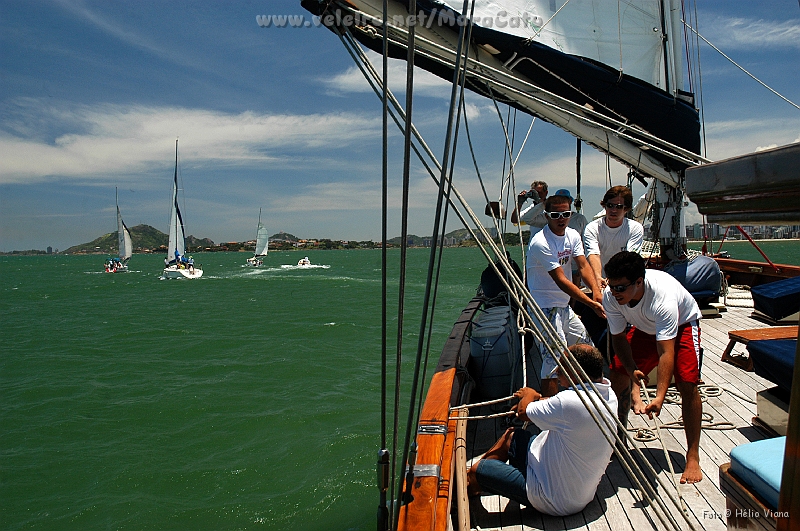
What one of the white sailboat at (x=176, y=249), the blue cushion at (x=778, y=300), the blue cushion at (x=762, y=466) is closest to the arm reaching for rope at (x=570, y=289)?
the blue cushion at (x=762, y=466)

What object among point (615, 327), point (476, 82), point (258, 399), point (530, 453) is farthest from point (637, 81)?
point (258, 399)

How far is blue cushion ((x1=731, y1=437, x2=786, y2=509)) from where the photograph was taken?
1219mm

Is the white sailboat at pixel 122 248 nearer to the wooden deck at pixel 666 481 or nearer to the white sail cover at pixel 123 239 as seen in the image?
the white sail cover at pixel 123 239

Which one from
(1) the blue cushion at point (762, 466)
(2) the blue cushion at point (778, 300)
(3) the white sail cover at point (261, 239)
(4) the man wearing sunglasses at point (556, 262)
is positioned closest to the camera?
(1) the blue cushion at point (762, 466)

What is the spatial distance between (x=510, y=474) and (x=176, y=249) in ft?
172

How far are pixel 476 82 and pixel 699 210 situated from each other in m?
4.72

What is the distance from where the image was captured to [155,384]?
31.0 feet

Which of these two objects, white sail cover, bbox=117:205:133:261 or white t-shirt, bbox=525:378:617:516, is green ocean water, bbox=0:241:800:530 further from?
white sail cover, bbox=117:205:133:261

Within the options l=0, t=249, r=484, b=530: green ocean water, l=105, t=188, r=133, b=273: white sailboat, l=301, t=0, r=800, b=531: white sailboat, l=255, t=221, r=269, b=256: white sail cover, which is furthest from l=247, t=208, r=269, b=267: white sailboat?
l=301, t=0, r=800, b=531: white sailboat

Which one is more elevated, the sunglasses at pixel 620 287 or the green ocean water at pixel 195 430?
the sunglasses at pixel 620 287

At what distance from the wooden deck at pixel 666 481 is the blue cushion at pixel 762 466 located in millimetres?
841

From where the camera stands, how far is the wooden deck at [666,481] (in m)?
2.34

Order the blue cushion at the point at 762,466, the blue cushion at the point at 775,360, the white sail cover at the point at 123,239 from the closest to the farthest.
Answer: the blue cushion at the point at 762,466
the blue cushion at the point at 775,360
the white sail cover at the point at 123,239

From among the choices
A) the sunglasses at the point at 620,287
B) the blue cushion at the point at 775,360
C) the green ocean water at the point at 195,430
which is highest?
the sunglasses at the point at 620,287
